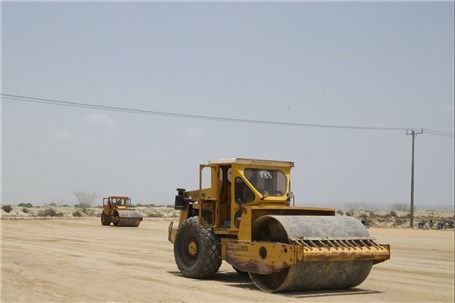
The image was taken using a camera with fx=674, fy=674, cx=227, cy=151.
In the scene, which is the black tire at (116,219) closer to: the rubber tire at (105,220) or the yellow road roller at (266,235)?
the rubber tire at (105,220)

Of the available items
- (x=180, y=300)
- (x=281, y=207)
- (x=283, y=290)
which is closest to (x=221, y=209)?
(x=281, y=207)

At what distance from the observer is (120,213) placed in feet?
151

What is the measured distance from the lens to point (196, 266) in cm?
1531

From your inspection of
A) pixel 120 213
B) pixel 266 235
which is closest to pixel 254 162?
pixel 266 235

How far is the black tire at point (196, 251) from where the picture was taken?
1520 cm

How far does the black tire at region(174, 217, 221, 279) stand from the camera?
49.9ft

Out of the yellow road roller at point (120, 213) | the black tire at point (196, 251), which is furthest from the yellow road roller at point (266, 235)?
A: the yellow road roller at point (120, 213)

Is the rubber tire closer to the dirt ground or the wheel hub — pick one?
the dirt ground

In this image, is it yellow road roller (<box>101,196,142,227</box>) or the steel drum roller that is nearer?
the steel drum roller

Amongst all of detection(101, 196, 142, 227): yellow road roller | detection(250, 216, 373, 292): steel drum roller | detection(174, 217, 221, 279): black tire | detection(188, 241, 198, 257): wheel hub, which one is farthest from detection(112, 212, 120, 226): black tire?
detection(250, 216, 373, 292): steel drum roller

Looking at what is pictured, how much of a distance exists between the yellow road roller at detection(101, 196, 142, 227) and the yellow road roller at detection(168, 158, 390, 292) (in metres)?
29.5

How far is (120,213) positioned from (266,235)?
108ft

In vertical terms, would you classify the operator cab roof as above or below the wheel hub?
above

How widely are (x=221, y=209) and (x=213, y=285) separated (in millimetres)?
2136
